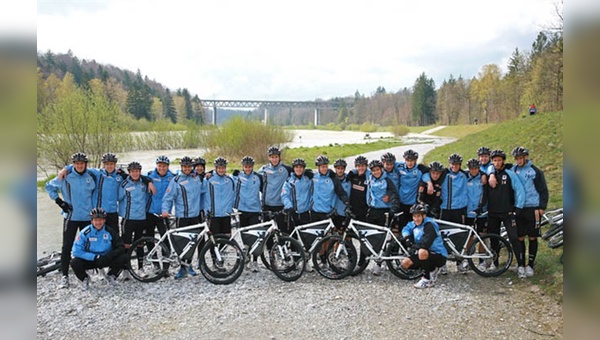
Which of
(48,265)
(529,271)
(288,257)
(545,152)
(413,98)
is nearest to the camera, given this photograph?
(529,271)

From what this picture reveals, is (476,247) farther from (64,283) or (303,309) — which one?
(64,283)

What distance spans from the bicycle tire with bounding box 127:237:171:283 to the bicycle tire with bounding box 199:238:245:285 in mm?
621

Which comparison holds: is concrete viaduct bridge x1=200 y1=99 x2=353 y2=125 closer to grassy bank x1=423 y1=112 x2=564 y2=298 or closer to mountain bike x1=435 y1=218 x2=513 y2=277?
grassy bank x1=423 y1=112 x2=564 y2=298

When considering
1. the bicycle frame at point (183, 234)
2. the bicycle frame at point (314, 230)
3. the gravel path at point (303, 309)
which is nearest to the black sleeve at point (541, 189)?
the gravel path at point (303, 309)

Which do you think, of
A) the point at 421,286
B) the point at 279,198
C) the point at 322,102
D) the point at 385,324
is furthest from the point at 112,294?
the point at 322,102

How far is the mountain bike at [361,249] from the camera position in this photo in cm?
669

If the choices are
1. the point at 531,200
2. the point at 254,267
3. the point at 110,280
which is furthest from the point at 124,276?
the point at 531,200

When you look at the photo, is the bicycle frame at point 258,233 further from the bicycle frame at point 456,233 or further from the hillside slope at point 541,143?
the hillside slope at point 541,143

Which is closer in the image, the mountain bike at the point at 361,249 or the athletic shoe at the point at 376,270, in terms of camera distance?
the mountain bike at the point at 361,249

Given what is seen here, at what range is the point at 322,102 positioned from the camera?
12588cm

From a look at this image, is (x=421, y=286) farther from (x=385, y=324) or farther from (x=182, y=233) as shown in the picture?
(x=182, y=233)

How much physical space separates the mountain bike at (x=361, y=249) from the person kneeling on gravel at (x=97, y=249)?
306 centimetres

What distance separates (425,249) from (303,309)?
6.64ft

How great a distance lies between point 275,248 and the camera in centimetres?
683
